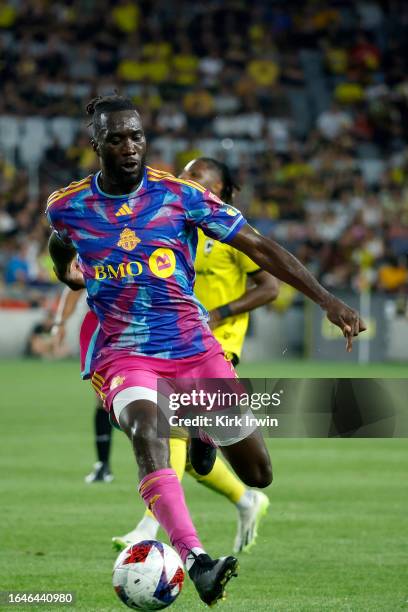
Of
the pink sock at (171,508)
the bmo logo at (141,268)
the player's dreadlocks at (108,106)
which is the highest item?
the player's dreadlocks at (108,106)

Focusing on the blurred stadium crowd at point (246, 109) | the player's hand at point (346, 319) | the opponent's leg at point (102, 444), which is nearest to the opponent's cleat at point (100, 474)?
the opponent's leg at point (102, 444)

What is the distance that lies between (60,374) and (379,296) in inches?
262

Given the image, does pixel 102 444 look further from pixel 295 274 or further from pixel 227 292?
pixel 295 274

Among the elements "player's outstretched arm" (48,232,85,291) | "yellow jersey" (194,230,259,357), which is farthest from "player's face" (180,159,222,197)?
"player's outstretched arm" (48,232,85,291)

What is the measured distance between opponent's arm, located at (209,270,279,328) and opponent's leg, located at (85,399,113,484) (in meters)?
2.36

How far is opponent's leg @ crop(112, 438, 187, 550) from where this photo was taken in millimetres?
6684

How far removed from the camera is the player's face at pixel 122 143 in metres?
5.66

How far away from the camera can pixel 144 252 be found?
5.74m

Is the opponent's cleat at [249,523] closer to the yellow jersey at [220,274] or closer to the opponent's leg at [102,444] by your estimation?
the yellow jersey at [220,274]

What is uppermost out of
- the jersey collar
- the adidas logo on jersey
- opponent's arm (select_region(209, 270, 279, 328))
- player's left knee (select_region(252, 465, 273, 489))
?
the jersey collar

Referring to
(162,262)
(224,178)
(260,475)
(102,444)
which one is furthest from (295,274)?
(102,444)

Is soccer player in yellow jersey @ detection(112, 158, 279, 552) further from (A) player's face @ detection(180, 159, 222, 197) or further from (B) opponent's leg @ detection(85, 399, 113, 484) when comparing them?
(B) opponent's leg @ detection(85, 399, 113, 484)

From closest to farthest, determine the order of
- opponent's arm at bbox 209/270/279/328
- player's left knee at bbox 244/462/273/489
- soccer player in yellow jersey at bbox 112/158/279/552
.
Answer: player's left knee at bbox 244/462/273/489 → soccer player in yellow jersey at bbox 112/158/279/552 → opponent's arm at bbox 209/270/279/328

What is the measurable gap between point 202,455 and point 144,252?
1084 millimetres
